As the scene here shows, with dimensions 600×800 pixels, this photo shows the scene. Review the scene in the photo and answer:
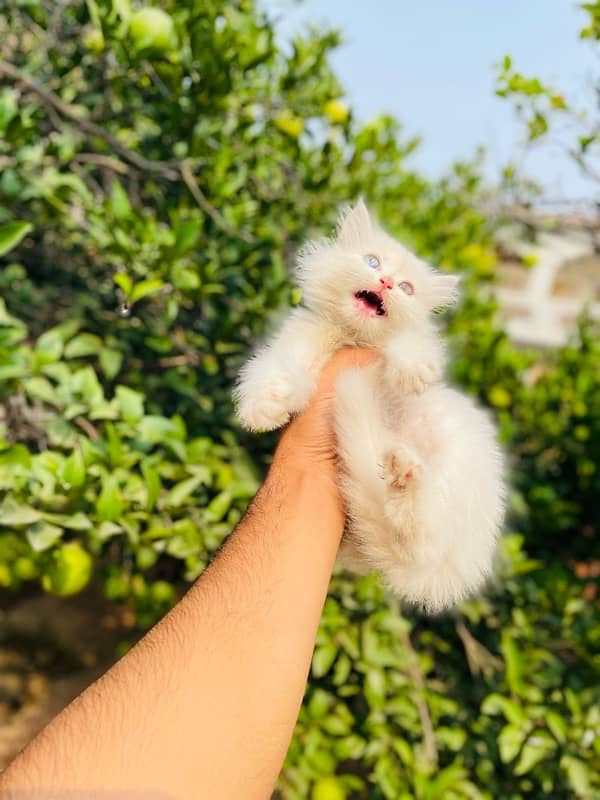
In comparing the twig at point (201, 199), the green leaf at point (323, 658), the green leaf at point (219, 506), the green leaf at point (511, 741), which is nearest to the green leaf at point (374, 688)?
the green leaf at point (323, 658)

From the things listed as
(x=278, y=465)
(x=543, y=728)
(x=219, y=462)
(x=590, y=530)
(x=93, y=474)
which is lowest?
(x=590, y=530)

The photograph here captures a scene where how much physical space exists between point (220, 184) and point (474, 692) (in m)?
1.92

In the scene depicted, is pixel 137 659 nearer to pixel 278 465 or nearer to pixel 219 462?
pixel 278 465

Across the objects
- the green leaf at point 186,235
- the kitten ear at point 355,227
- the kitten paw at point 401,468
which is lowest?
the kitten paw at point 401,468

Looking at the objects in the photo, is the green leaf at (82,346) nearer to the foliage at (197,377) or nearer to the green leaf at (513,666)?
the foliage at (197,377)

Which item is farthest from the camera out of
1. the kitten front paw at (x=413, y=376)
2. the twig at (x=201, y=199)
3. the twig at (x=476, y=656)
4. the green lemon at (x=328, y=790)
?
the twig at (x=476, y=656)

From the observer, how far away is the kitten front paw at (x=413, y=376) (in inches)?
42.3

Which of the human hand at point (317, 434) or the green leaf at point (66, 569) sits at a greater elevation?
the human hand at point (317, 434)

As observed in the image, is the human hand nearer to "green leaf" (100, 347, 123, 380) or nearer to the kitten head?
the kitten head

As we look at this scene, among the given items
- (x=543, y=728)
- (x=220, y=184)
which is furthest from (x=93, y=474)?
(x=543, y=728)

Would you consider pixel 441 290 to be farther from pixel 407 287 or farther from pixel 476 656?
pixel 476 656

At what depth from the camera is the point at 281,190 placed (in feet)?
8.59

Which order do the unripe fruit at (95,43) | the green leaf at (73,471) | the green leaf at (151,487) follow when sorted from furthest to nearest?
the unripe fruit at (95,43), the green leaf at (151,487), the green leaf at (73,471)

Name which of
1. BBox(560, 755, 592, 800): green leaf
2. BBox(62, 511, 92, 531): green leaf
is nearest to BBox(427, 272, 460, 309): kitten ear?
BBox(62, 511, 92, 531): green leaf
